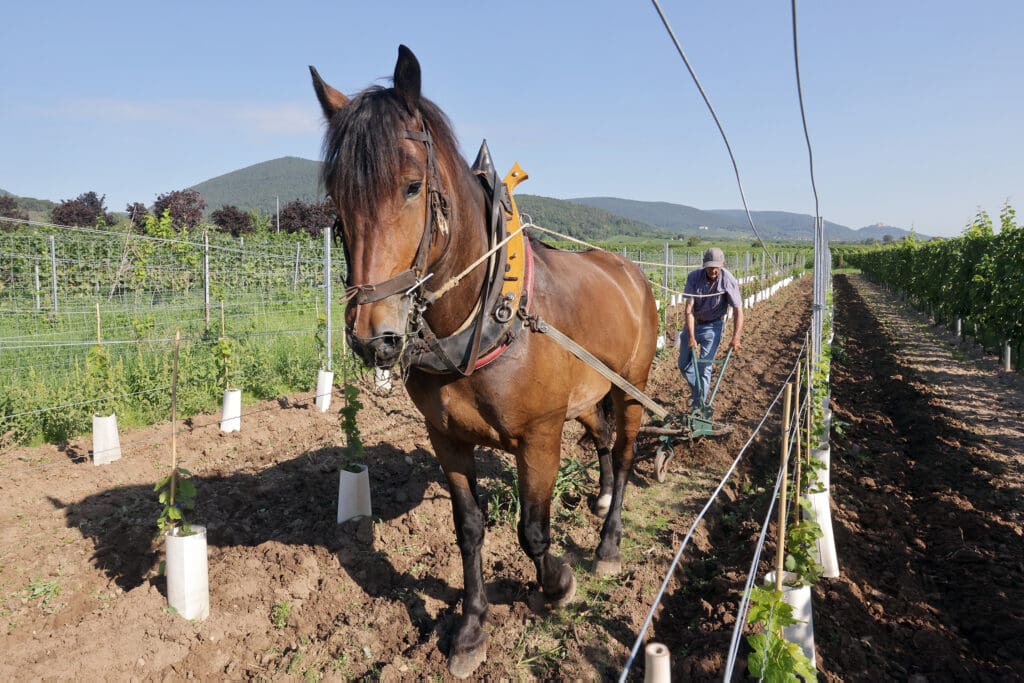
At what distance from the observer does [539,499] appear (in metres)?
3.07

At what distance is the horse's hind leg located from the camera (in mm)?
4562

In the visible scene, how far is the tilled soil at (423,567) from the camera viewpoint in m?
3.02

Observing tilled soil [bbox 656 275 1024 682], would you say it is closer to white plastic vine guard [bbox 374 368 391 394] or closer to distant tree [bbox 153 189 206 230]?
white plastic vine guard [bbox 374 368 391 394]

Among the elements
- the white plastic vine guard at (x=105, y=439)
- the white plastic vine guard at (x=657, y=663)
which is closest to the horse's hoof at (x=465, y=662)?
the white plastic vine guard at (x=657, y=663)

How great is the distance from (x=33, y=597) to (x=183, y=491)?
96 cm

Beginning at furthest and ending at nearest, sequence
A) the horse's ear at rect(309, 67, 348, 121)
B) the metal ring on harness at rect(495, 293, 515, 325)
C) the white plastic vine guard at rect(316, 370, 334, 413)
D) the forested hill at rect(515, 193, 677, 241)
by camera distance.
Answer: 1. the forested hill at rect(515, 193, 677, 241)
2. the white plastic vine guard at rect(316, 370, 334, 413)
3. the metal ring on harness at rect(495, 293, 515, 325)
4. the horse's ear at rect(309, 67, 348, 121)

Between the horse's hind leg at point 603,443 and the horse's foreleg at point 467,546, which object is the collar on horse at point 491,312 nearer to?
→ the horse's foreleg at point 467,546

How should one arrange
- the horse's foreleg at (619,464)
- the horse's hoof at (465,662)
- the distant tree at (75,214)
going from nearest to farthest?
the horse's hoof at (465,662) → the horse's foreleg at (619,464) → the distant tree at (75,214)

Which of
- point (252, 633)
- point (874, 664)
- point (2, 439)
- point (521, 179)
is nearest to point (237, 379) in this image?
point (2, 439)

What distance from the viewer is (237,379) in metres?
7.91

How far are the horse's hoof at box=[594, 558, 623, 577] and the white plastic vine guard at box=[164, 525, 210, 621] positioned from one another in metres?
2.17

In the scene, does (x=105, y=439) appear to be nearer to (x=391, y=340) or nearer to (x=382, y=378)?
(x=382, y=378)

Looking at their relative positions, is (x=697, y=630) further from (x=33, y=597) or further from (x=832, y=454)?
(x=832, y=454)

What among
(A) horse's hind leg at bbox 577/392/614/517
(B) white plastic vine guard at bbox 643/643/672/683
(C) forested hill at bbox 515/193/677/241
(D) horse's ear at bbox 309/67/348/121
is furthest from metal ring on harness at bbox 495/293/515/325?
(C) forested hill at bbox 515/193/677/241
